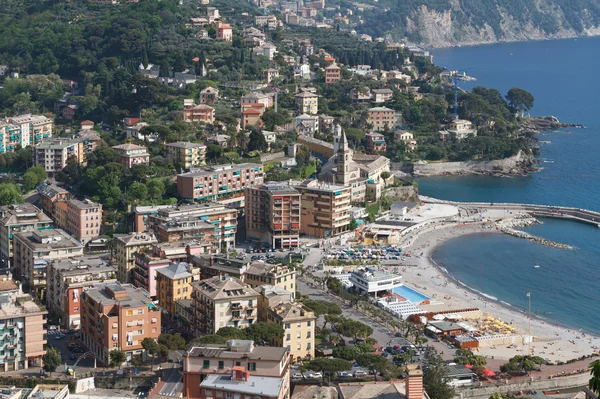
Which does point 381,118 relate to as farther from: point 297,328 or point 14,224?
point 297,328

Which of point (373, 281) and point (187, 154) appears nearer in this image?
point (373, 281)

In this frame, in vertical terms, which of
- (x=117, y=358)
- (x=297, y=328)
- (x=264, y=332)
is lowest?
(x=117, y=358)

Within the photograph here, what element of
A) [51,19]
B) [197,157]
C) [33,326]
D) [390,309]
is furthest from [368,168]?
[51,19]

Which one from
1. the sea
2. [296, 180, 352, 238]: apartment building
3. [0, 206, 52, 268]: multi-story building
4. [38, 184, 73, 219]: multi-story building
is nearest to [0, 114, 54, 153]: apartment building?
[38, 184, 73, 219]: multi-story building

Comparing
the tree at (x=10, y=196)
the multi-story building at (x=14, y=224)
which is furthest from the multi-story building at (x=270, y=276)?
the tree at (x=10, y=196)

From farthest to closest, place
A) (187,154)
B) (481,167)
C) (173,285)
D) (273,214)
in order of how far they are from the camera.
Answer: (481,167) < (187,154) < (273,214) < (173,285)

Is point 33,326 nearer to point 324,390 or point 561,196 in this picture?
point 324,390

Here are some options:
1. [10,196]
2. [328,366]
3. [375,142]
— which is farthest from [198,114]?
[328,366]

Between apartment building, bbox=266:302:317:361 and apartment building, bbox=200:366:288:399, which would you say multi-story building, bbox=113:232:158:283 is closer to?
apartment building, bbox=266:302:317:361
